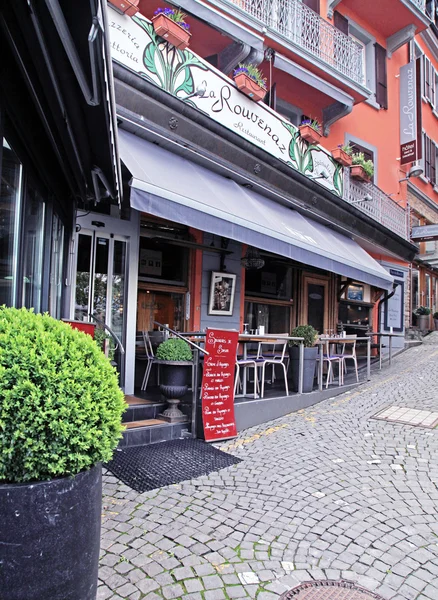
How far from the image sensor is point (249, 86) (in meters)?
7.29

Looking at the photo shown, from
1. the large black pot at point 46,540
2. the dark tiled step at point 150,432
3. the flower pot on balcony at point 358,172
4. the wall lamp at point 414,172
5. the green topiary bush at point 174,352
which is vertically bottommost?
the dark tiled step at point 150,432

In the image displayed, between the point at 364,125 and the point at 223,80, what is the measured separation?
7.98 metres

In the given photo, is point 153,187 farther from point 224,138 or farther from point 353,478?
point 353,478

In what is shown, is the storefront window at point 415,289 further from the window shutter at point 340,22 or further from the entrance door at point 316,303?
the window shutter at point 340,22

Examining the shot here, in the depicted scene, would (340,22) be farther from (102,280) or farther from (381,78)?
(102,280)

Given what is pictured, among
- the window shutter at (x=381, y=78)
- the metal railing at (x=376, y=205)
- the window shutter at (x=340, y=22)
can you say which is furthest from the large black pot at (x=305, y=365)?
the window shutter at (x=381, y=78)

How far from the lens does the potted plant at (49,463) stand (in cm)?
168

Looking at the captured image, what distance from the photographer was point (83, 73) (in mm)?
2764

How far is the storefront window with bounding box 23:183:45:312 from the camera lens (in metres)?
3.92

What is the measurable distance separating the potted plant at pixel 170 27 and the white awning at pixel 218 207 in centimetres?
148

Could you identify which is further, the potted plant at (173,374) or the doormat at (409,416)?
the doormat at (409,416)

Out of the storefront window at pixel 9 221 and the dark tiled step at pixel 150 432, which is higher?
the storefront window at pixel 9 221

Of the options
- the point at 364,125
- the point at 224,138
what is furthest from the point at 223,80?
the point at 364,125

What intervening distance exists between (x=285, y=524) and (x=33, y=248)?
3452 mm
